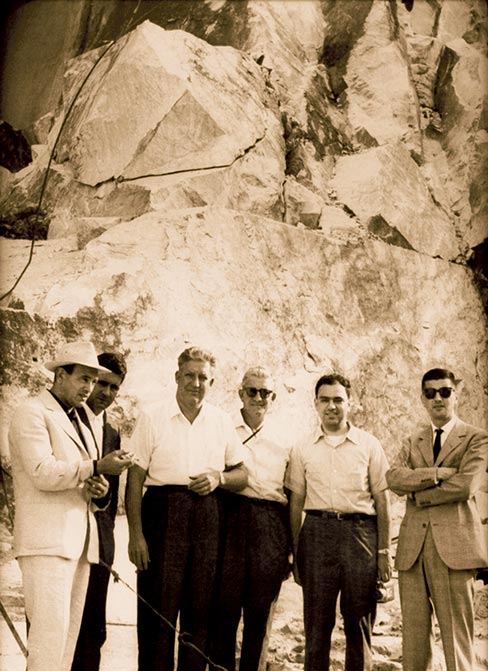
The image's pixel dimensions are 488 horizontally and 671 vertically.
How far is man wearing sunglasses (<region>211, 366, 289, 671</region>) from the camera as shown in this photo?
13.4 ft

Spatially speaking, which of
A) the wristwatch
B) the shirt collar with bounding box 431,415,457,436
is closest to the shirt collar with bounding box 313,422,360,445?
the shirt collar with bounding box 431,415,457,436

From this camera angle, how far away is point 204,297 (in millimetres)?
7395

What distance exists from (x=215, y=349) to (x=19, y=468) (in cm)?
359

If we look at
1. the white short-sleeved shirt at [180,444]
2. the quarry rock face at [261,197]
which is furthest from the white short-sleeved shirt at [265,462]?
the quarry rock face at [261,197]

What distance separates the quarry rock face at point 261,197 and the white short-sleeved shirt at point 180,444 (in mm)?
2275

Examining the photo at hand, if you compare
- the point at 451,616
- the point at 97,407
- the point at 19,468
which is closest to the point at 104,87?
the point at 97,407

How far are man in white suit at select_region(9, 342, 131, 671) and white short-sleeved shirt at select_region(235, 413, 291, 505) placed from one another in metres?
0.88

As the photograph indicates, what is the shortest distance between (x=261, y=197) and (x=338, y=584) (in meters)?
5.20

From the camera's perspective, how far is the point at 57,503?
3.63m

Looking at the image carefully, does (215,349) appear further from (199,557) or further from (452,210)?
(452,210)

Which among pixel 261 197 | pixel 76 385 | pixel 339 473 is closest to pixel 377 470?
pixel 339 473

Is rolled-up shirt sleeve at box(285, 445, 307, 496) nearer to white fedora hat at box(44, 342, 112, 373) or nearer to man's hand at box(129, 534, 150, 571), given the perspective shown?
man's hand at box(129, 534, 150, 571)

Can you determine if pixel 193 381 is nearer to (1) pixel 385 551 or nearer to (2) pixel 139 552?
(2) pixel 139 552

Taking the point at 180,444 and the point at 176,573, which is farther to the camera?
the point at 180,444
